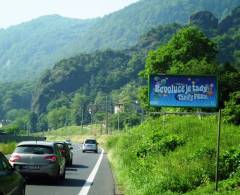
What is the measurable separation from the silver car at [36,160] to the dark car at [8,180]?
7451mm

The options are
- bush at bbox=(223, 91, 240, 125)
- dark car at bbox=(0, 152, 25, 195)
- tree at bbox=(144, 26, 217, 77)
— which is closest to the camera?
dark car at bbox=(0, 152, 25, 195)

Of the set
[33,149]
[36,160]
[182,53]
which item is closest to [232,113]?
[33,149]

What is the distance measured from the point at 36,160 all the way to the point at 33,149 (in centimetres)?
61

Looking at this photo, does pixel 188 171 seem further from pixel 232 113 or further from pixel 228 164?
pixel 232 113

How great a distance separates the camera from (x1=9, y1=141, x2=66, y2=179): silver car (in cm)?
1983

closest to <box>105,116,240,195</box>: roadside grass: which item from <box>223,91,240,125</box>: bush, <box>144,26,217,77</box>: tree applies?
<box>223,91,240,125</box>: bush

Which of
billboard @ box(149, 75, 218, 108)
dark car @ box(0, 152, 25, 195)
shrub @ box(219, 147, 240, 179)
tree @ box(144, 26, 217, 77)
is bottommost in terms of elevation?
shrub @ box(219, 147, 240, 179)

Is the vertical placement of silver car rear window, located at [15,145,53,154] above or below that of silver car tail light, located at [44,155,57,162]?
above

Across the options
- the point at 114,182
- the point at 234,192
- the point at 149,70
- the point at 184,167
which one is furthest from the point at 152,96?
the point at 149,70

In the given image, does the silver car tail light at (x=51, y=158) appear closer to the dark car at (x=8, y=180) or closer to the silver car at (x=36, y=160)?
the silver car at (x=36, y=160)

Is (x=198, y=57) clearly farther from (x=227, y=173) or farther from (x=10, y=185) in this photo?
(x=10, y=185)

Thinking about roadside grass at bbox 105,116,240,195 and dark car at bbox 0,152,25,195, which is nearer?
dark car at bbox 0,152,25,195

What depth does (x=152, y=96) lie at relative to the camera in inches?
1063

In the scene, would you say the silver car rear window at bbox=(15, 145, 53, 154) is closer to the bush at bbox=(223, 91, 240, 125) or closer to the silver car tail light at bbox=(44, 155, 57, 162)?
the silver car tail light at bbox=(44, 155, 57, 162)
